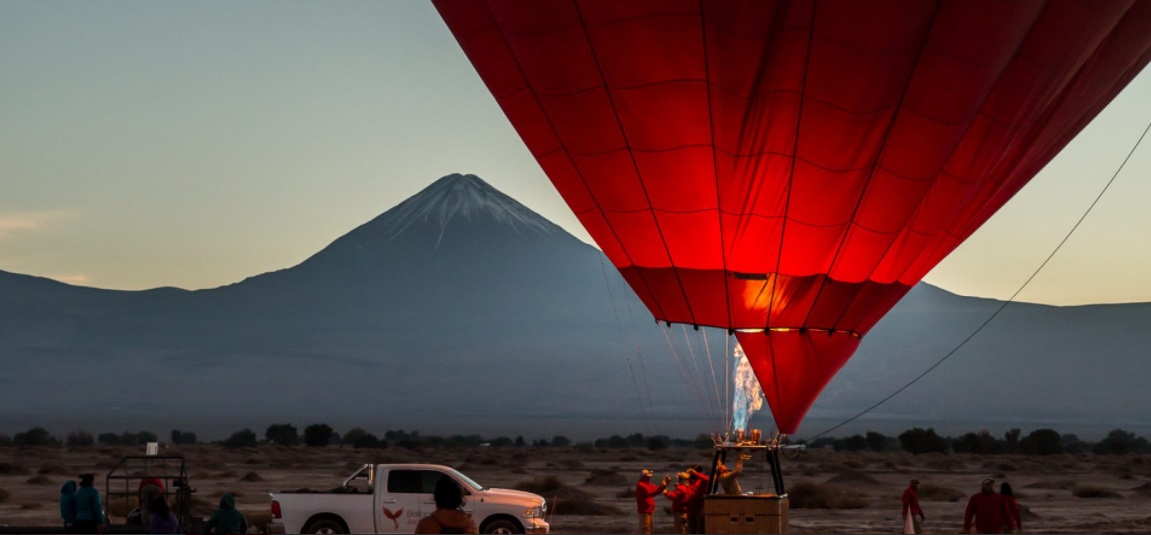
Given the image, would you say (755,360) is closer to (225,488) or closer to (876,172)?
(876,172)

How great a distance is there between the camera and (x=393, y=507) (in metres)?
23.8

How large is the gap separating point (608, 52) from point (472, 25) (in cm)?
230

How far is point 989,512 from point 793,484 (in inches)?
1355

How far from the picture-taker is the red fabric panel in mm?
22672

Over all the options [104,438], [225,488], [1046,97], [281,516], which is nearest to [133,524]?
[281,516]

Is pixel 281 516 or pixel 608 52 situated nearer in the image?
pixel 608 52

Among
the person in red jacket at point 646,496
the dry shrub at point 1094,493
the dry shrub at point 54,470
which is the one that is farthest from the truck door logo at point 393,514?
the dry shrub at point 54,470

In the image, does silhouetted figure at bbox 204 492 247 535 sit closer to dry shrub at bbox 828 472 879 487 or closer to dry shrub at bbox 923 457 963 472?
dry shrub at bbox 828 472 879 487

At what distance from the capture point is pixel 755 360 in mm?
22828

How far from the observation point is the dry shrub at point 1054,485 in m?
57.4

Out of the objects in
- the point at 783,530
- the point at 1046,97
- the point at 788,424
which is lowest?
the point at 783,530

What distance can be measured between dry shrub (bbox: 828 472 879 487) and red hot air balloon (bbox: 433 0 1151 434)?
35400mm

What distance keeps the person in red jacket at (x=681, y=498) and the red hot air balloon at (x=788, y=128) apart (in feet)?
5.22

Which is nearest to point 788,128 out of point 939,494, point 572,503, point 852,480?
point 572,503
